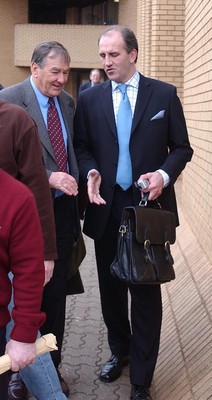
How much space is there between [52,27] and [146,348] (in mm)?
27975

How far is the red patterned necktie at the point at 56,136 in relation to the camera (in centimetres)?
410

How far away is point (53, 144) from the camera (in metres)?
4.09

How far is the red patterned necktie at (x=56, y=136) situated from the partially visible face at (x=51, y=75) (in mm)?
106

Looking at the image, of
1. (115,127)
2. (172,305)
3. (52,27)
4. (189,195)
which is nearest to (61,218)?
(115,127)

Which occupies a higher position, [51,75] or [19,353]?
[51,75]

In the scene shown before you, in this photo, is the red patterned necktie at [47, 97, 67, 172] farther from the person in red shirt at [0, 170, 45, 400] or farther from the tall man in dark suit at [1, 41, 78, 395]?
the person in red shirt at [0, 170, 45, 400]

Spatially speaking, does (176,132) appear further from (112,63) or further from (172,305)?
(172,305)

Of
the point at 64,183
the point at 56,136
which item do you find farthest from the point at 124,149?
the point at 64,183

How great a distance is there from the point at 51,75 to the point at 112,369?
1865 mm

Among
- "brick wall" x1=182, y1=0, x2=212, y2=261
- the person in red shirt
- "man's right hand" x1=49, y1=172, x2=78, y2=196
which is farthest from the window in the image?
the person in red shirt

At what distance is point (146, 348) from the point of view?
412 cm

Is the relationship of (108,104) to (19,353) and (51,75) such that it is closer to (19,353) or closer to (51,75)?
(51,75)

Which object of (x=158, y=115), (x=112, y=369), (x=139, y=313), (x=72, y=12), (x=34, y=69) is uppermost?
(x=72, y=12)

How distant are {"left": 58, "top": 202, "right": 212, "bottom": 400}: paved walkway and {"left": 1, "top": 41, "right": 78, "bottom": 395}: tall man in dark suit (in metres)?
0.38
